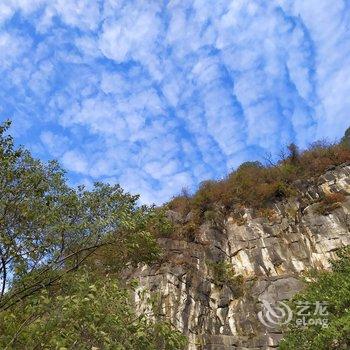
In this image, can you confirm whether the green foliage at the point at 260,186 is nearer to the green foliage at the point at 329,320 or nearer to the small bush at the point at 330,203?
the small bush at the point at 330,203

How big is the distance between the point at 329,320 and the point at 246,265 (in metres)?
17.3

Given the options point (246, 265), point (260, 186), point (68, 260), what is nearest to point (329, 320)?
point (68, 260)

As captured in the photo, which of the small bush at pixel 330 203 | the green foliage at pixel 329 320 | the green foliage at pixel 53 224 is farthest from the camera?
the small bush at pixel 330 203

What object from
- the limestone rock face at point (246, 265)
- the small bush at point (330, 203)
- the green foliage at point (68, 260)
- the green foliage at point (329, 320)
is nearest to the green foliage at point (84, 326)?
the green foliage at point (68, 260)

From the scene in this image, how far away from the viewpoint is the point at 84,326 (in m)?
9.25

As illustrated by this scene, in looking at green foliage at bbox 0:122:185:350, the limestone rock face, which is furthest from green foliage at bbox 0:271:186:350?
the limestone rock face

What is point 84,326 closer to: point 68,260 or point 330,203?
point 68,260

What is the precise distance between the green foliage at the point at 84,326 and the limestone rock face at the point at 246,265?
68.6 feet

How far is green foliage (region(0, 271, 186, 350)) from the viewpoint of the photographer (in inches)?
354

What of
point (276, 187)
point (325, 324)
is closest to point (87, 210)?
point (325, 324)

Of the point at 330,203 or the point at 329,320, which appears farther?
the point at 330,203

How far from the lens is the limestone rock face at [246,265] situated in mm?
31641

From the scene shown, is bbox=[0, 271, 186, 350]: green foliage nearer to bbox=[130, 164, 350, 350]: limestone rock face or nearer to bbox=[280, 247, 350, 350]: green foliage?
bbox=[280, 247, 350, 350]: green foliage

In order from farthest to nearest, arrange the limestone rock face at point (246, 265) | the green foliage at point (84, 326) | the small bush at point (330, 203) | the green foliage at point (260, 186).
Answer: the green foliage at point (260, 186) < the small bush at point (330, 203) < the limestone rock face at point (246, 265) < the green foliage at point (84, 326)
